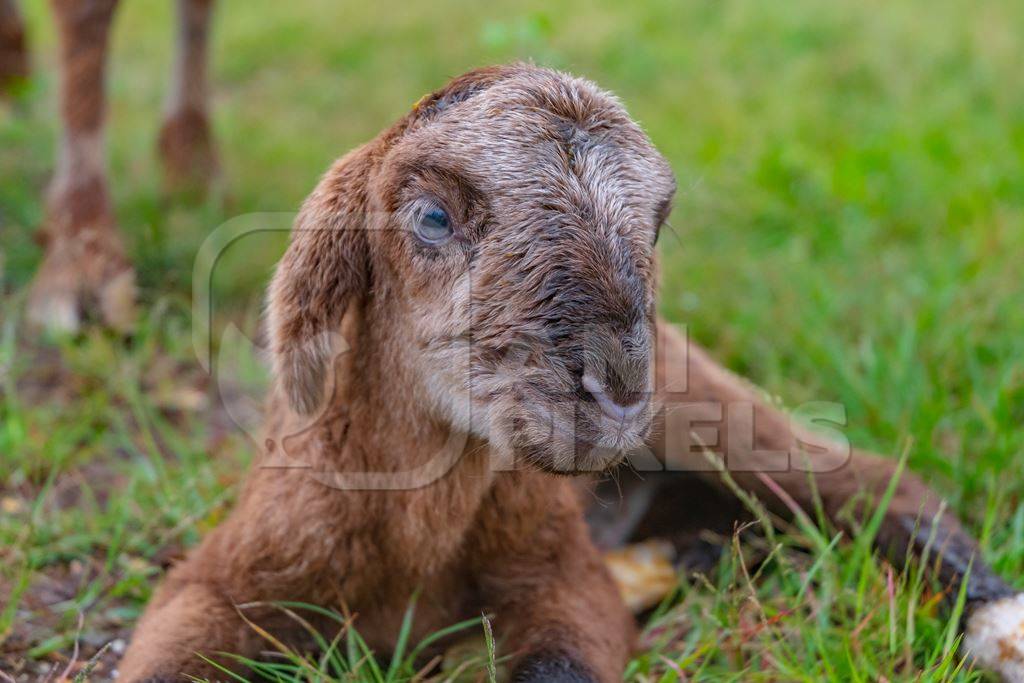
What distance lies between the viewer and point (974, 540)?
373cm

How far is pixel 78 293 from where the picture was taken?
5160mm

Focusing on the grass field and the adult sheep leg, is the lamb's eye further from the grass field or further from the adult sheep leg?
the grass field

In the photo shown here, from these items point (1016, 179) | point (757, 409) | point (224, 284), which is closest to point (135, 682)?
point (757, 409)

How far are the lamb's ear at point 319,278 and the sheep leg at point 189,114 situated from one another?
11.0 feet

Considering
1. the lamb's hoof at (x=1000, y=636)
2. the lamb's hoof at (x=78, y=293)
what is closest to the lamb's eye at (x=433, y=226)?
the lamb's hoof at (x=1000, y=636)

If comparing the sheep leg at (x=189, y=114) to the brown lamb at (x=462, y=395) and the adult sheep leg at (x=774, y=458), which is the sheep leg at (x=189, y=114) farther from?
the adult sheep leg at (x=774, y=458)

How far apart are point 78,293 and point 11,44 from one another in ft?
10.1

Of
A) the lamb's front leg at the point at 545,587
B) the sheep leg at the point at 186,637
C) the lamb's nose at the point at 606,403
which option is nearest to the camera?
the lamb's nose at the point at 606,403

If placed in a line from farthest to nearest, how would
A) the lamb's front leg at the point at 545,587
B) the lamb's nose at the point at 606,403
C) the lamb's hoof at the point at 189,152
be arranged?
the lamb's hoof at the point at 189,152 < the lamb's front leg at the point at 545,587 < the lamb's nose at the point at 606,403

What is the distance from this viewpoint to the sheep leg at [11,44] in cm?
739

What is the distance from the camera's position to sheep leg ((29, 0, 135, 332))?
514cm

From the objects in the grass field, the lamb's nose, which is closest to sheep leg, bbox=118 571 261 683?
the grass field

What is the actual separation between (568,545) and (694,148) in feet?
13.1

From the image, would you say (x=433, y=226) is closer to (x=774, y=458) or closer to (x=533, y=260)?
(x=533, y=260)
